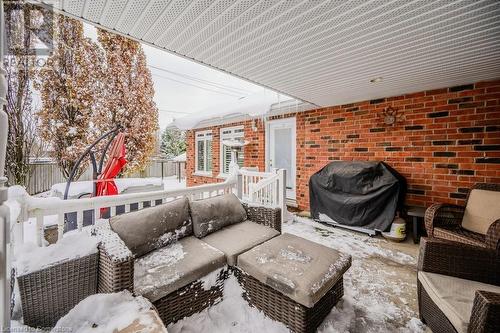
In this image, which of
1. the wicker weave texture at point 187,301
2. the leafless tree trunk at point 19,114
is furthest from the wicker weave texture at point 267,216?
the leafless tree trunk at point 19,114

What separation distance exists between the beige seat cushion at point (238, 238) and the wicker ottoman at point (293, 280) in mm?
126

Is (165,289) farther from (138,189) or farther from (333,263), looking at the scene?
(138,189)

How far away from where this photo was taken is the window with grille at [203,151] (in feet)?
25.9

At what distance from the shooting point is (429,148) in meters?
3.67

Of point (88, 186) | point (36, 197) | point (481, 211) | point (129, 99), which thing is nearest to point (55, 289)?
point (36, 197)

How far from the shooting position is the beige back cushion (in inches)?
99.5

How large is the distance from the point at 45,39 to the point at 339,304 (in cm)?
744

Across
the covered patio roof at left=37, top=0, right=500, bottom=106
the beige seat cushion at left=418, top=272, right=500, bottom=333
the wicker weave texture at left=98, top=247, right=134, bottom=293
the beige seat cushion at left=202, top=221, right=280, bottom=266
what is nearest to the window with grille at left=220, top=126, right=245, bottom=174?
the covered patio roof at left=37, top=0, right=500, bottom=106

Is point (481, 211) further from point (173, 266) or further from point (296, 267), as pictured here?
point (173, 266)

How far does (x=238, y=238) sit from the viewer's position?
234 cm

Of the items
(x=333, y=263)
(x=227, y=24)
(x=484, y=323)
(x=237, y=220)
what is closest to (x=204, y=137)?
(x=237, y=220)

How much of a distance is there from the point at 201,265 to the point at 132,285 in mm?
515

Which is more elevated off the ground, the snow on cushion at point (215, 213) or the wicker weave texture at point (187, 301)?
the snow on cushion at point (215, 213)

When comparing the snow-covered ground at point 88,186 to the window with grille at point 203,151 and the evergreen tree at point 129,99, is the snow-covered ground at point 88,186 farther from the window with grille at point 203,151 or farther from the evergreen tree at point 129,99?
the window with grille at point 203,151
